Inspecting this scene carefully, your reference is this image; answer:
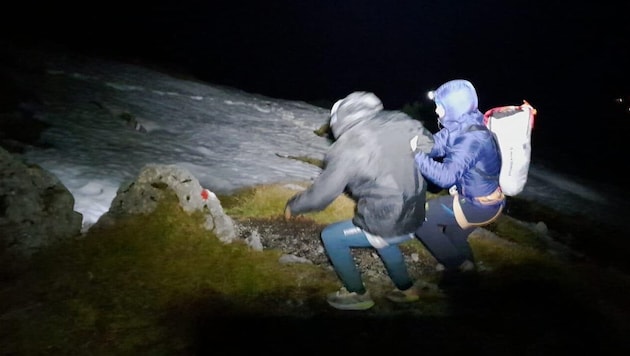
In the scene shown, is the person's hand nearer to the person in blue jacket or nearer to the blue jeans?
the person in blue jacket

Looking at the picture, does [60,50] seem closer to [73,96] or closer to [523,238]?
[73,96]

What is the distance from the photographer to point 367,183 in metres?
5.20

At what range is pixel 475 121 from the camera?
19.1 ft

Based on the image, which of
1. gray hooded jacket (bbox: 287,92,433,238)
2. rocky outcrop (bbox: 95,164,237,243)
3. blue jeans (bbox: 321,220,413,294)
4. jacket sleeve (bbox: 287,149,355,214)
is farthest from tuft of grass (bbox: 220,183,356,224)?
jacket sleeve (bbox: 287,149,355,214)

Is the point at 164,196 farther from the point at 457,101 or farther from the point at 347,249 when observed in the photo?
the point at 457,101

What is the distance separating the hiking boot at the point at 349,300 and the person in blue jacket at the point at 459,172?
4.84ft

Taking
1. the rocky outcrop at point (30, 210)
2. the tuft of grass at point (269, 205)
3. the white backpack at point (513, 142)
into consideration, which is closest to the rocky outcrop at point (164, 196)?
the rocky outcrop at point (30, 210)

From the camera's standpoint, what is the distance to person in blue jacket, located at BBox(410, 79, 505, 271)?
563 centimetres

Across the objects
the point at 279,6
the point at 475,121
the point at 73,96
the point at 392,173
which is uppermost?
the point at 279,6

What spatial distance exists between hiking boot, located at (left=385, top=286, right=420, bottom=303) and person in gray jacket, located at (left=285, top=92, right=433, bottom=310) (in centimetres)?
38

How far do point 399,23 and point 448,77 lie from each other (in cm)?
5475

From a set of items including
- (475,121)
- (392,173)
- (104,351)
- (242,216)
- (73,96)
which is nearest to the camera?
(104,351)

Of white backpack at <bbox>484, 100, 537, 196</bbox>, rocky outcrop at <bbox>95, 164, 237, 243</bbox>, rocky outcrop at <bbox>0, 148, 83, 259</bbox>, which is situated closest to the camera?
rocky outcrop at <bbox>0, 148, 83, 259</bbox>

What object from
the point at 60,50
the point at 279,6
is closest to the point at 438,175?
the point at 60,50
